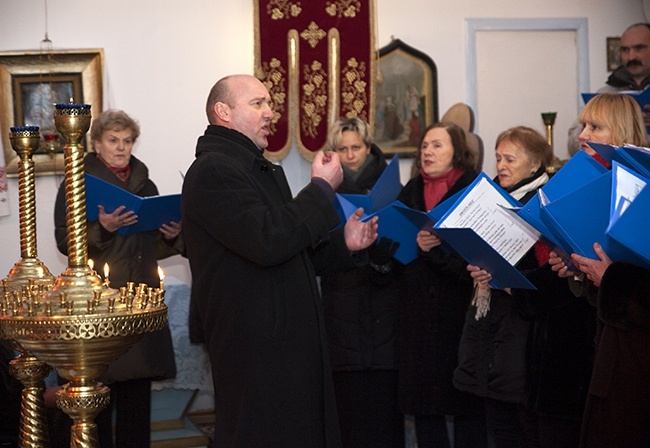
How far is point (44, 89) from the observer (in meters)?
6.59

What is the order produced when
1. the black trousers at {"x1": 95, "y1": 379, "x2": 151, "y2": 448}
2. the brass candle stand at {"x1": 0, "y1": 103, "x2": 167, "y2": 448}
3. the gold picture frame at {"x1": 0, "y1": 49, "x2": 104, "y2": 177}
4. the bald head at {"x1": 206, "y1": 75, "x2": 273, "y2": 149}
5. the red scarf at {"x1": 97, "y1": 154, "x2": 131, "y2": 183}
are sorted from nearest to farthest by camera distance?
the brass candle stand at {"x1": 0, "y1": 103, "x2": 167, "y2": 448}
the bald head at {"x1": 206, "y1": 75, "x2": 273, "y2": 149}
the black trousers at {"x1": 95, "y1": 379, "x2": 151, "y2": 448}
the red scarf at {"x1": 97, "y1": 154, "x2": 131, "y2": 183}
the gold picture frame at {"x1": 0, "y1": 49, "x2": 104, "y2": 177}

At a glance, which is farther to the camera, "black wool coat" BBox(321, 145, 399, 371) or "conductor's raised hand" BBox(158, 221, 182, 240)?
"conductor's raised hand" BBox(158, 221, 182, 240)

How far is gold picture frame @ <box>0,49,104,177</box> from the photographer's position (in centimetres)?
653

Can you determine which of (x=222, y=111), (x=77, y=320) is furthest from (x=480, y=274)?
(x=77, y=320)

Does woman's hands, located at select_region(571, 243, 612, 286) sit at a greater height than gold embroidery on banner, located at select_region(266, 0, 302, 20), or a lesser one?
lesser

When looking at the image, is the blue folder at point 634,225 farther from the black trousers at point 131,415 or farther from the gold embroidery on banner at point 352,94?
the gold embroidery on banner at point 352,94

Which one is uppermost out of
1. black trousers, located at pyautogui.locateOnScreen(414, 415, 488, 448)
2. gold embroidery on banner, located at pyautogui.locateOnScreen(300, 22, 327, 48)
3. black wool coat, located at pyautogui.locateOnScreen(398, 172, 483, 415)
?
gold embroidery on banner, located at pyautogui.locateOnScreen(300, 22, 327, 48)

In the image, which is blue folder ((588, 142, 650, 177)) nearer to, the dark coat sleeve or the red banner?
the dark coat sleeve

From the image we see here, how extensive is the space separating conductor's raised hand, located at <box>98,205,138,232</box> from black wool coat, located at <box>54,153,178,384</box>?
0.45 ft

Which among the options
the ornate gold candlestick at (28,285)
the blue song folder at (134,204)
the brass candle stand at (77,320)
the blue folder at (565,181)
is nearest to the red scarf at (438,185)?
the blue song folder at (134,204)

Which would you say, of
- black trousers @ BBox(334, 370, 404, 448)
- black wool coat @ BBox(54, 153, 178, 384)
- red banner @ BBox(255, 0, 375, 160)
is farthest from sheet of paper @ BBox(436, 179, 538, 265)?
red banner @ BBox(255, 0, 375, 160)

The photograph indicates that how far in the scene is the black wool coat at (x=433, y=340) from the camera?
4.86 metres

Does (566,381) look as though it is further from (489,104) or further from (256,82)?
(489,104)

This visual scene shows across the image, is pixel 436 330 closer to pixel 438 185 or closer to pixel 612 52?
pixel 438 185
